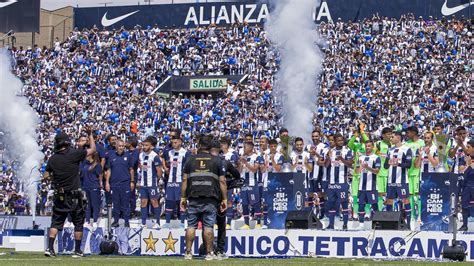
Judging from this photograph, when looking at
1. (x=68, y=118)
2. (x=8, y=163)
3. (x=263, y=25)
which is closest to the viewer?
(x=8, y=163)

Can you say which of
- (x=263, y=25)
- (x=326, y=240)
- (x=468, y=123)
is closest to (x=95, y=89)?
(x=263, y=25)

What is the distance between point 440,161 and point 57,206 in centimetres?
952

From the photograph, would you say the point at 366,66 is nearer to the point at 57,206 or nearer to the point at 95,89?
the point at 95,89

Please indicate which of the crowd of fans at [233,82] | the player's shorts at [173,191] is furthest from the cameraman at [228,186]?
the crowd of fans at [233,82]

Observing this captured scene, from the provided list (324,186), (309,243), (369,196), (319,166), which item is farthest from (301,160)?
(309,243)

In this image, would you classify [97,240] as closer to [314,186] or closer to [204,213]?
[204,213]

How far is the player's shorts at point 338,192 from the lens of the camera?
26.8 metres

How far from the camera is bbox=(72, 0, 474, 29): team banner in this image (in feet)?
172

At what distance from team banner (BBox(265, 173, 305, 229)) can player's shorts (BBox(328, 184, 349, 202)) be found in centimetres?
92

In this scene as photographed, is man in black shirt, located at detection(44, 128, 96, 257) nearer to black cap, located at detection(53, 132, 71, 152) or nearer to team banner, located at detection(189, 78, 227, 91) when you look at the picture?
black cap, located at detection(53, 132, 71, 152)

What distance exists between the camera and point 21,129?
4816cm

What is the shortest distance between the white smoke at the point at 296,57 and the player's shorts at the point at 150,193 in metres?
9.74

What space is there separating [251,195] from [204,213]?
25.2ft

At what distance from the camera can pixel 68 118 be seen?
5266cm
